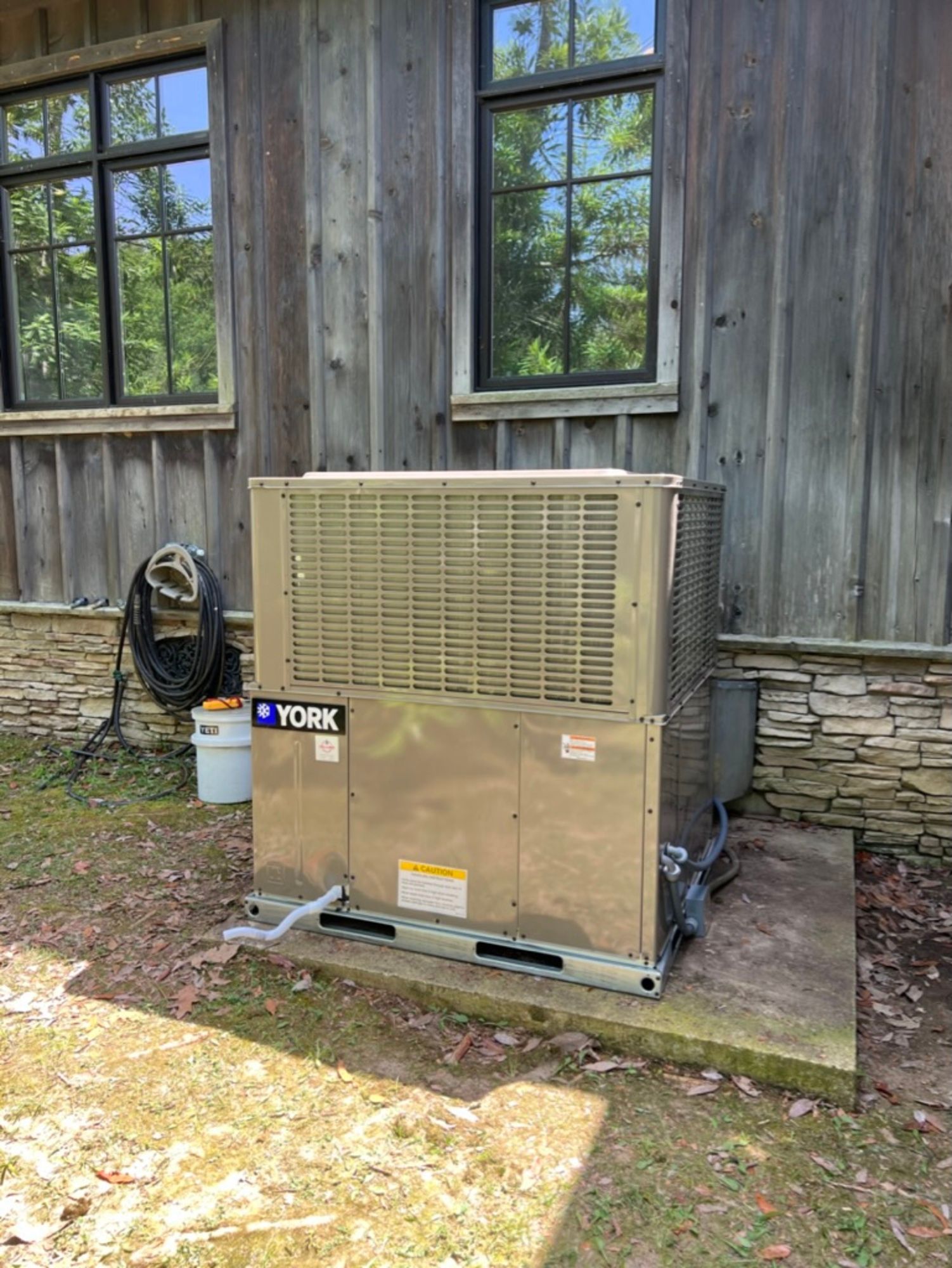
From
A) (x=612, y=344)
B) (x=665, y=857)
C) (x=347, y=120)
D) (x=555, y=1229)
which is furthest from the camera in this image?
(x=347, y=120)

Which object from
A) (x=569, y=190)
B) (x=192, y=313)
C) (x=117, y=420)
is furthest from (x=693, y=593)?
(x=117, y=420)

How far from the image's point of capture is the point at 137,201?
5016 mm

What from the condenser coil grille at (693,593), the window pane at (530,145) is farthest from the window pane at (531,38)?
the condenser coil grille at (693,593)

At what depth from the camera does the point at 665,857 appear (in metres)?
2.50

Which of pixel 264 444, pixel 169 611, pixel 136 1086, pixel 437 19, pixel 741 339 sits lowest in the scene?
pixel 136 1086

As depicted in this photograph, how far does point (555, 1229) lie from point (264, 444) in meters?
3.94

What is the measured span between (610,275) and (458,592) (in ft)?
7.30

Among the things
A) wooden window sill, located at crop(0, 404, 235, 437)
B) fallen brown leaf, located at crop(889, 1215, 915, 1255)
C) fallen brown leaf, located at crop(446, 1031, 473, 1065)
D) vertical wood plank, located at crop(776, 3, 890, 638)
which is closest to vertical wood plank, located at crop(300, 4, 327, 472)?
wooden window sill, located at crop(0, 404, 235, 437)

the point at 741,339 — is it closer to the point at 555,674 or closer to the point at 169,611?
the point at 555,674

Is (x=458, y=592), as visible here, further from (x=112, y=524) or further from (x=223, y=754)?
(x=112, y=524)

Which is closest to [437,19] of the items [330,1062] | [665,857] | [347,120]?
[347,120]

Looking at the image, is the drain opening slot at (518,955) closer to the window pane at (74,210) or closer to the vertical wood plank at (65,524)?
the vertical wood plank at (65,524)

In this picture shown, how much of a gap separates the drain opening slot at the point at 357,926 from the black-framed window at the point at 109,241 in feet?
10.6

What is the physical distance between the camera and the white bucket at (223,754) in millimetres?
4457
